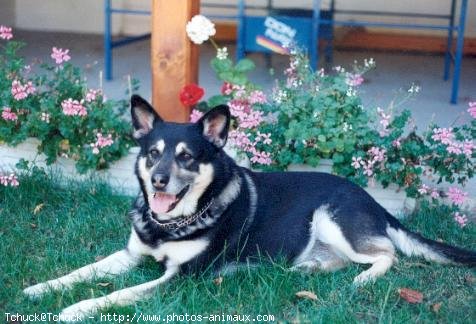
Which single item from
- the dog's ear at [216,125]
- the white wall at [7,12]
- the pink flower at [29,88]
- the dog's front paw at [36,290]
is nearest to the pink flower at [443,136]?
the dog's ear at [216,125]

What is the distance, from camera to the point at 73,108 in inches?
172

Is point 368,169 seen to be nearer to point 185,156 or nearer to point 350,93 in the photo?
point 350,93

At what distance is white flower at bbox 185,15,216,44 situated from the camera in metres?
4.42

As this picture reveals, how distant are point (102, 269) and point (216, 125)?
0.92 meters

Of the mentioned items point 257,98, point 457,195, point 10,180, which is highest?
point 257,98

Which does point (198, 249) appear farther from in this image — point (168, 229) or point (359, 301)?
point (359, 301)

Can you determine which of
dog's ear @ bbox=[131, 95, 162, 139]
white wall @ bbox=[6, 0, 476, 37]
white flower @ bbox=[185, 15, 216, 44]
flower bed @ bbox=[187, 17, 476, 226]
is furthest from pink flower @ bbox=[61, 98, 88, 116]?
white wall @ bbox=[6, 0, 476, 37]

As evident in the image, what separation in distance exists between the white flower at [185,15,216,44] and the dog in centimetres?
111

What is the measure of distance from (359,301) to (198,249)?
81 centimetres

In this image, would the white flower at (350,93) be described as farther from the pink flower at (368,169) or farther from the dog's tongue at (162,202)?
the dog's tongue at (162,202)

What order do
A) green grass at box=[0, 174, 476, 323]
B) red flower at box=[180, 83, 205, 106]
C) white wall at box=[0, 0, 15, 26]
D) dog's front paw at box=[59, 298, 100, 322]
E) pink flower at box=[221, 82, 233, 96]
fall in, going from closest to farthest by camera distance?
dog's front paw at box=[59, 298, 100, 322], green grass at box=[0, 174, 476, 323], red flower at box=[180, 83, 205, 106], pink flower at box=[221, 82, 233, 96], white wall at box=[0, 0, 15, 26]

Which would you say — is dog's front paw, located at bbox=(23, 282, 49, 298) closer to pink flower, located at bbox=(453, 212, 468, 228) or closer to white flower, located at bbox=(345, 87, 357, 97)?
white flower, located at bbox=(345, 87, 357, 97)

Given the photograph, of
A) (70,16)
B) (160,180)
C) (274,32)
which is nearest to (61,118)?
(160,180)

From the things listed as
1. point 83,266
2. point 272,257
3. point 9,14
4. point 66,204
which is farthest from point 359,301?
point 9,14
